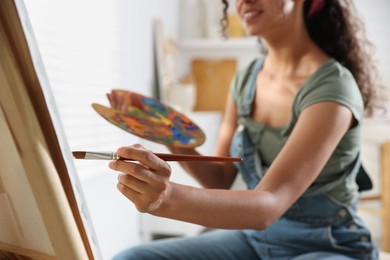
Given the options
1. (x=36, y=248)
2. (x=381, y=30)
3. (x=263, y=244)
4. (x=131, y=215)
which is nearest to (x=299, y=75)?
(x=263, y=244)

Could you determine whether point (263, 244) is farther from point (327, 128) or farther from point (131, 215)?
point (131, 215)

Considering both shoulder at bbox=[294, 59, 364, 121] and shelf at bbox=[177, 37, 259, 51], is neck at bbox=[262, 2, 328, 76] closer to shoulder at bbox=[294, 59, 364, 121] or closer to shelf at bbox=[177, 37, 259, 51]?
shoulder at bbox=[294, 59, 364, 121]

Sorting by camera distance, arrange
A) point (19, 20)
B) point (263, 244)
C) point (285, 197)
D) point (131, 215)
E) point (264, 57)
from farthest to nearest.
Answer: point (131, 215) → point (264, 57) → point (263, 244) → point (285, 197) → point (19, 20)

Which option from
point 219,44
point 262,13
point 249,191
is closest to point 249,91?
point 262,13

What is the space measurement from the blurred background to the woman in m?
0.26

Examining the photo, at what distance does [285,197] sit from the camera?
716 mm

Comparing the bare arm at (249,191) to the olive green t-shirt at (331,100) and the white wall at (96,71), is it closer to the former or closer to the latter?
the olive green t-shirt at (331,100)

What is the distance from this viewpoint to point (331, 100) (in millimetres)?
835

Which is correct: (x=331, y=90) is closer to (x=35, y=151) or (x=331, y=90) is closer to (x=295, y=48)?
(x=295, y=48)

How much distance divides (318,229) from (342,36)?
1.50 feet

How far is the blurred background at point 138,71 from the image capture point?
1.58 metres

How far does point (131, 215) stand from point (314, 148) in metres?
1.66

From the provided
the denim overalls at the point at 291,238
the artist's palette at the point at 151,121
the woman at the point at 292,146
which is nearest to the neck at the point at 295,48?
the woman at the point at 292,146

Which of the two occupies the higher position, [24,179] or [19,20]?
[19,20]
